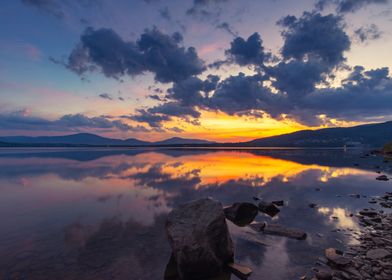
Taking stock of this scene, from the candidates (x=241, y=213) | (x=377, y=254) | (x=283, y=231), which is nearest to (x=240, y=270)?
(x=283, y=231)

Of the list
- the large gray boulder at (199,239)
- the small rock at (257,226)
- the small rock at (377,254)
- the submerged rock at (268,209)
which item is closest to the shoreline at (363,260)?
the small rock at (377,254)

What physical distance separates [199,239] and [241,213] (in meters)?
8.87

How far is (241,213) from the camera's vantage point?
63.4 ft

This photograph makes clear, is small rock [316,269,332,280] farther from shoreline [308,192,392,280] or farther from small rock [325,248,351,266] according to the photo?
small rock [325,248,351,266]

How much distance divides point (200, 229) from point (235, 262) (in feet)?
8.79

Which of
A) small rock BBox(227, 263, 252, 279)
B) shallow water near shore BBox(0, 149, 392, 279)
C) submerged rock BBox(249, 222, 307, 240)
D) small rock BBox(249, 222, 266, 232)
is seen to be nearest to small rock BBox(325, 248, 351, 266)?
shallow water near shore BBox(0, 149, 392, 279)

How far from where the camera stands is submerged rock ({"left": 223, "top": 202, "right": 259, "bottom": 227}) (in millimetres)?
18516

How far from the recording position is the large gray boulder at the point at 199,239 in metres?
10.8

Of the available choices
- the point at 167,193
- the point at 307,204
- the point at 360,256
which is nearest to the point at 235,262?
the point at 360,256

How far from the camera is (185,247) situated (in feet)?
36.0

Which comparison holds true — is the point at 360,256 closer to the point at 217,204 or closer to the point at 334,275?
the point at 334,275

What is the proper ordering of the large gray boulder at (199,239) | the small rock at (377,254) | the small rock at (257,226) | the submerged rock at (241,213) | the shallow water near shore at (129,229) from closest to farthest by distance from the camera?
the large gray boulder at (199,239) → the shallow water near shore at (129,229) → the small rock at (377,254) → the small rock at (257,226) → the submerged rock at (241,213)

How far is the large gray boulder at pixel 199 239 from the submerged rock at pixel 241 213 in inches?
253

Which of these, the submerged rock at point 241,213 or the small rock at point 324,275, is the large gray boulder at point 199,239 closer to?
the small rock at point 324,275
